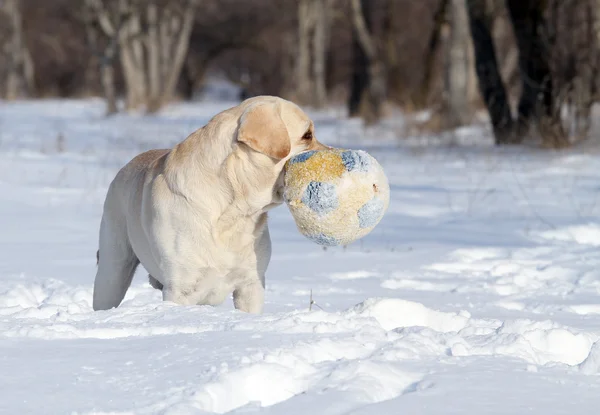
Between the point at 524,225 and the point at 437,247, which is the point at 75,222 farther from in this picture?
the point at 524,225

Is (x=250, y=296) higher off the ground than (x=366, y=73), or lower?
higher

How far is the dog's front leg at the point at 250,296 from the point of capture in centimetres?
437

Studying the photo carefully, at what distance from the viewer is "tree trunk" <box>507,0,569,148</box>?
1251 centimetres

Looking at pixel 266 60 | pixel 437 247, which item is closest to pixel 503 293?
pixel 437 247

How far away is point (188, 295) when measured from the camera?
4293 millimetres

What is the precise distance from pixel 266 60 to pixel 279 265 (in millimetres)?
46811

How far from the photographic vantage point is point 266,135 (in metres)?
4.06

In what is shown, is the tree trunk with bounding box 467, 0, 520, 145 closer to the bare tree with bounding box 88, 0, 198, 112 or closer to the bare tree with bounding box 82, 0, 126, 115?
the bare tree with bounding box 82, 0, 126, 115

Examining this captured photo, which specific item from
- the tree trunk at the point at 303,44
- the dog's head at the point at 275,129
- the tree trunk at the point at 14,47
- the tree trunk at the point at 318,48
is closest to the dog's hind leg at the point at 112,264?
the dog's head at the point at 275,129

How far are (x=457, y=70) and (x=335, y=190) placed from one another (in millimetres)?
12707

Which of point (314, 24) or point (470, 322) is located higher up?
point (470, 322)

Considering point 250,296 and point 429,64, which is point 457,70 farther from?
point 250,296

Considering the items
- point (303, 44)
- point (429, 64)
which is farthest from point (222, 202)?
point (303, 44)

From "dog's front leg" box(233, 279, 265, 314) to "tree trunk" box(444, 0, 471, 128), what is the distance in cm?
1251
